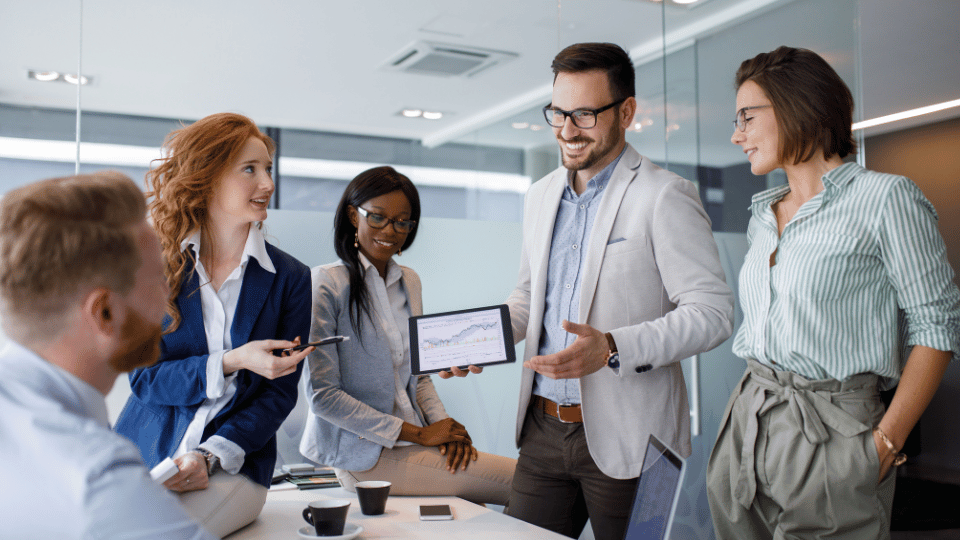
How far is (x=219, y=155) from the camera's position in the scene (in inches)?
72.6

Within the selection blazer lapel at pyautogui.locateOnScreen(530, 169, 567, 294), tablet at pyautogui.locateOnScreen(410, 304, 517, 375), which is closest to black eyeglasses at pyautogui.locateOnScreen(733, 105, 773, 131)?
blazer lapel at pyautogui.locateOnScreen(530, 169, 567, 294)

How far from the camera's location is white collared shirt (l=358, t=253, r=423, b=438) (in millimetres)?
2256

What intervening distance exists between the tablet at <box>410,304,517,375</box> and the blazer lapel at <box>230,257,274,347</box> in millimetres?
400

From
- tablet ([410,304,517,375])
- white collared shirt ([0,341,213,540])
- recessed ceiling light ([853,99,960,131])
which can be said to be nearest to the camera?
white collared shirt ([0,341,213,540])

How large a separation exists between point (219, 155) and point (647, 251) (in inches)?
44.5

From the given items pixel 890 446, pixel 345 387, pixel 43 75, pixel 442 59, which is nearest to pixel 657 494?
pixel 890 446

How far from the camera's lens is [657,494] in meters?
1.08

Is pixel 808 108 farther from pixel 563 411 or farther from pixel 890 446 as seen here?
pixel 563 411

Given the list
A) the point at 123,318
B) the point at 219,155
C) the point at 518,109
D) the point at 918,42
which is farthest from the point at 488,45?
the point at 123,318

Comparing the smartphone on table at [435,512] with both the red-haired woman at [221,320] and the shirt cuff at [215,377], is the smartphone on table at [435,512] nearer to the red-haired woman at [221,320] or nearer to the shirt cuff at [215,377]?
the red-haired woman at [221,320]

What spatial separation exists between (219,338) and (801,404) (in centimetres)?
139

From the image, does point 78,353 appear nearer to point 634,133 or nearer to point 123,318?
point 123,318

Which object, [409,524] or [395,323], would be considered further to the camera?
[395,323]

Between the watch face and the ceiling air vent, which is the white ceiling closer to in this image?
the ceiling air vent
